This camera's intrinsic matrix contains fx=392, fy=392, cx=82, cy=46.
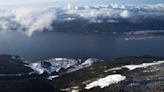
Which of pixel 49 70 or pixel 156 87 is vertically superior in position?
pixel 156 87

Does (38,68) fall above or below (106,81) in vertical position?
below

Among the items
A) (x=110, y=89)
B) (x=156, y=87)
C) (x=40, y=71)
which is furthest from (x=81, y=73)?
(x=156, y=87)

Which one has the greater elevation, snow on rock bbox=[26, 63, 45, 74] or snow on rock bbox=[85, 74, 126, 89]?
snow on rock bbox=[85, 74, 126, 89]

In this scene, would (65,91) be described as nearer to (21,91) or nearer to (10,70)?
(21,91)

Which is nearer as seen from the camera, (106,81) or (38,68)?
(106,81)

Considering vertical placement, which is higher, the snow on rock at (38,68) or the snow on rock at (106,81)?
the snow on rock at (106,81)

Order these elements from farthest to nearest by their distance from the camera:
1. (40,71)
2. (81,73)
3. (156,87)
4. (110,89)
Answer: (40,71) → (81,73) → (110,89) → (156,87)

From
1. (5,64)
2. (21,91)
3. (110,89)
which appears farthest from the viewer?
(5,64)

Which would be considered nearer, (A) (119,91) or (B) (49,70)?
(A) (119,91)

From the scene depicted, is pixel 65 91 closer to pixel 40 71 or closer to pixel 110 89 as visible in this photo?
pixel 110 89

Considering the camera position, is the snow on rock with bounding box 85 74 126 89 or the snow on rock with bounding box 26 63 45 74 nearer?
the snow on rock with bounding box 85 74 126 89

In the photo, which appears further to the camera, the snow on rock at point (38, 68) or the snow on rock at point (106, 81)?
the snow on rock at point (38, 68)
